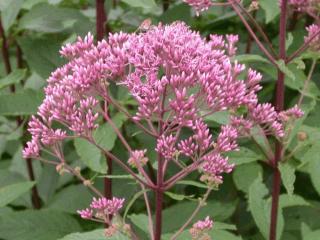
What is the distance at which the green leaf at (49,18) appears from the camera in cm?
363

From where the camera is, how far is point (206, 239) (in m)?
2.39

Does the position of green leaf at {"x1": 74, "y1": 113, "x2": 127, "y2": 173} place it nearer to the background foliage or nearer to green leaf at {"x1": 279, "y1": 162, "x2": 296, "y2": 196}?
the background foliage

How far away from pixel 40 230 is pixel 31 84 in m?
0.99

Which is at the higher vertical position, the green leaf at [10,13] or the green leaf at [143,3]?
the green leaf at [143,3]

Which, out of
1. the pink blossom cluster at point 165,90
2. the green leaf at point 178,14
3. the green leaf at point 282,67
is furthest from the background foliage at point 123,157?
the pink blossom cluster at point 165,90

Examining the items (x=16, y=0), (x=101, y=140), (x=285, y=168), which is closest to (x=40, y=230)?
(x=101, y=140)

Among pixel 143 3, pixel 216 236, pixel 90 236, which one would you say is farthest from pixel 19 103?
pixel 216 236

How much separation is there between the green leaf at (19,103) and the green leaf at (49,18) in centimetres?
40

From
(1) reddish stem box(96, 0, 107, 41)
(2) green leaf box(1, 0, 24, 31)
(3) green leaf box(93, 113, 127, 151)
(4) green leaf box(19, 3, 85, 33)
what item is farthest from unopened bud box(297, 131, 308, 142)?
(2) green leaf box(1, 0, 24, 31)

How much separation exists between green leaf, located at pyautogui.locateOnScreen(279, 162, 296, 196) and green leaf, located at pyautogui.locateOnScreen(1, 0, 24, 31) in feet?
5.35

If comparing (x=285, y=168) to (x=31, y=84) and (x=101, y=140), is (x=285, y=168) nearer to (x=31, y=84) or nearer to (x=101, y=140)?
(x=101, y=140)

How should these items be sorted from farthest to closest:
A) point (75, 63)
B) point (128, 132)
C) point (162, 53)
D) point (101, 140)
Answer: point (128, 132)
point (101, 140)
point (75, 63)
point (162, 53)

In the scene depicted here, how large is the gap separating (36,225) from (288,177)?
146cm

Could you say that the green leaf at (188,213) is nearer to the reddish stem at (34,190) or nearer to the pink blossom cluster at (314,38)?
the reddish stem at (34,190)
